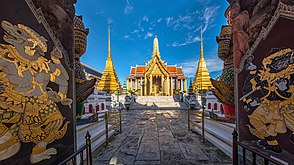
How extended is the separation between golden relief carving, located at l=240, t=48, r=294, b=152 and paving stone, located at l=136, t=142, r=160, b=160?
244 centimetres

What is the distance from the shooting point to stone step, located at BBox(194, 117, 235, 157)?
3.67 m

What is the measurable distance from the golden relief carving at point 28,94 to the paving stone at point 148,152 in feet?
7.19

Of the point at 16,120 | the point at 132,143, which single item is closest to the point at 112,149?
the point at 132,143

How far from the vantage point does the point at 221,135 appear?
4.12 metres

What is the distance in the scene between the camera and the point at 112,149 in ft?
13.3

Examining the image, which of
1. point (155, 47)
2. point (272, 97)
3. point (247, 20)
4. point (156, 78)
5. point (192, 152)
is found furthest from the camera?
point (156, 78)

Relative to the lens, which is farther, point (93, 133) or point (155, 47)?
point (155, 47)

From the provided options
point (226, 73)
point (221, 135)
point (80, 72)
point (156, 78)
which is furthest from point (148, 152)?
point (156, 78)

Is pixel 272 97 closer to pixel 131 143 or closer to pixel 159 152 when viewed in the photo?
pixel 159 152

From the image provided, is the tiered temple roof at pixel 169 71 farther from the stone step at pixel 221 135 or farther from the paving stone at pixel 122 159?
the paving stone at pixel 122 159

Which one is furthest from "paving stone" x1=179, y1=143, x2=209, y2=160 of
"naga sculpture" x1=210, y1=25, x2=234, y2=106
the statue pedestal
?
"naga sculpture" x1=210, y1=25, x2=234, y2=106

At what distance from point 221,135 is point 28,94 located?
16.3ft

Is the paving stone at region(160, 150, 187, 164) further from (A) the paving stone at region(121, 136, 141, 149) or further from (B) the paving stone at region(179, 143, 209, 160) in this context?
(A) the paving stone at region(121, 136, 141, 149)

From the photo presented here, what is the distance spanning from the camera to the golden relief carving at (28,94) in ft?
5.20
